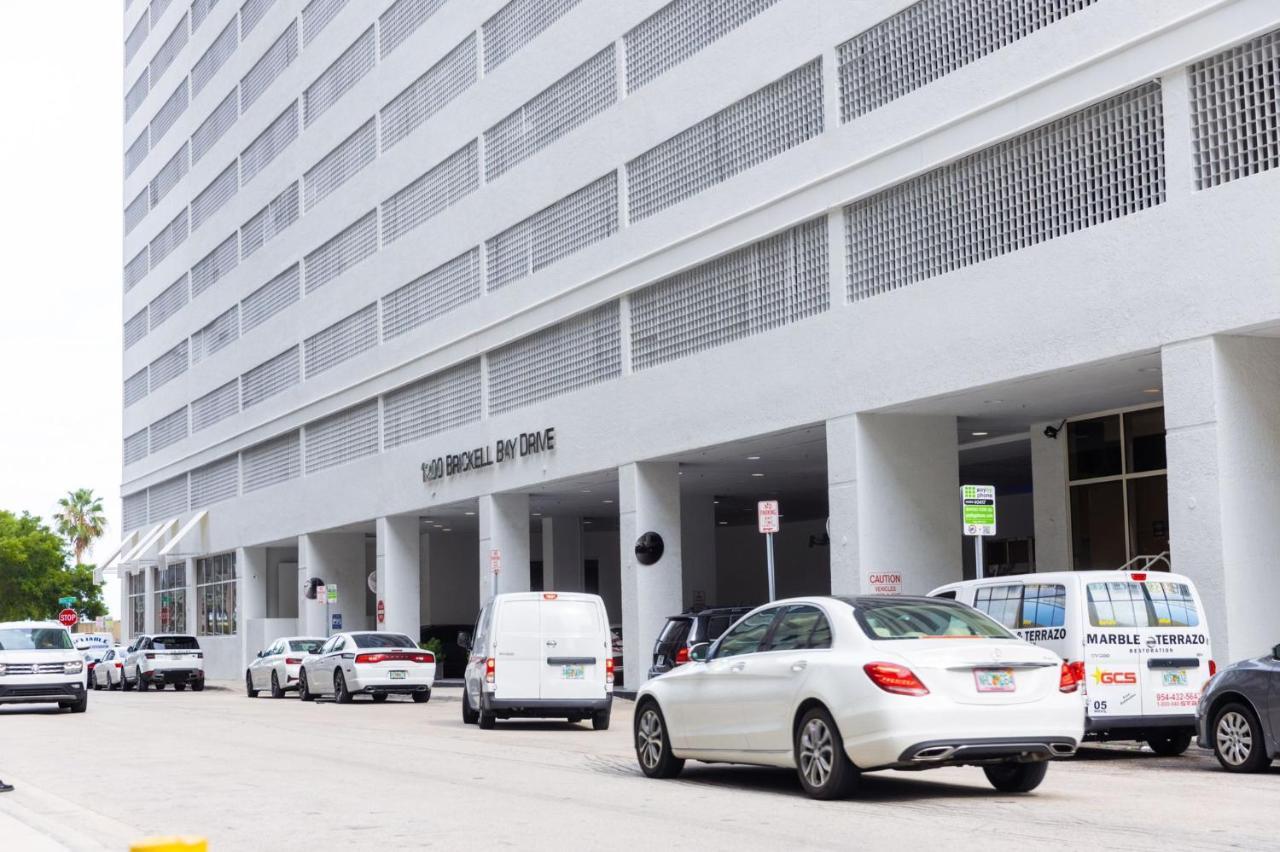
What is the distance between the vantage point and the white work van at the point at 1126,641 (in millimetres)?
16203

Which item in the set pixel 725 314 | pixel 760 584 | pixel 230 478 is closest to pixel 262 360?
pixel 230 478

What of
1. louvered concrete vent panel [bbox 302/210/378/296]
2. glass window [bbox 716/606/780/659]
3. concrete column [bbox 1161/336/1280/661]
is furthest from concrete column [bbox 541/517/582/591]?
glass window [bbox 716/606/780/659]

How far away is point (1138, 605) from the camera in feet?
54.0

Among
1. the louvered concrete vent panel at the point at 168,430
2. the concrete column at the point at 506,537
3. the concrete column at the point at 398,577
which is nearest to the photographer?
the concrete column at the point at 506,537

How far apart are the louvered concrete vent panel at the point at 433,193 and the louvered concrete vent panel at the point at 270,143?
9.92 meters

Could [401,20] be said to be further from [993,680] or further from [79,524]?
[79,524]

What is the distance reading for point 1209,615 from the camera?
1972 cm

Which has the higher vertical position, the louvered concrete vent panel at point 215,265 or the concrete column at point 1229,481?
the louvered concrete vent panel at point 215,265

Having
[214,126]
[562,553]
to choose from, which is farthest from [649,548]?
[214,126]

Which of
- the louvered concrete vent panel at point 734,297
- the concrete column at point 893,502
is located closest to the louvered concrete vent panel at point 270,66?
the louvered concrete vent panel at point 734,297

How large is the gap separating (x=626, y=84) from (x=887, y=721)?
77.1 ft

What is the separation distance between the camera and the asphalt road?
10.9 meters

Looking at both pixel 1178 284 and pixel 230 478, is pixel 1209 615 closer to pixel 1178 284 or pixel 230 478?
pixel 1178 284

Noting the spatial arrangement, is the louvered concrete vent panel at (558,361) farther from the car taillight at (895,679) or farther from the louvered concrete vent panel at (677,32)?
the car taillight at (895,679)
